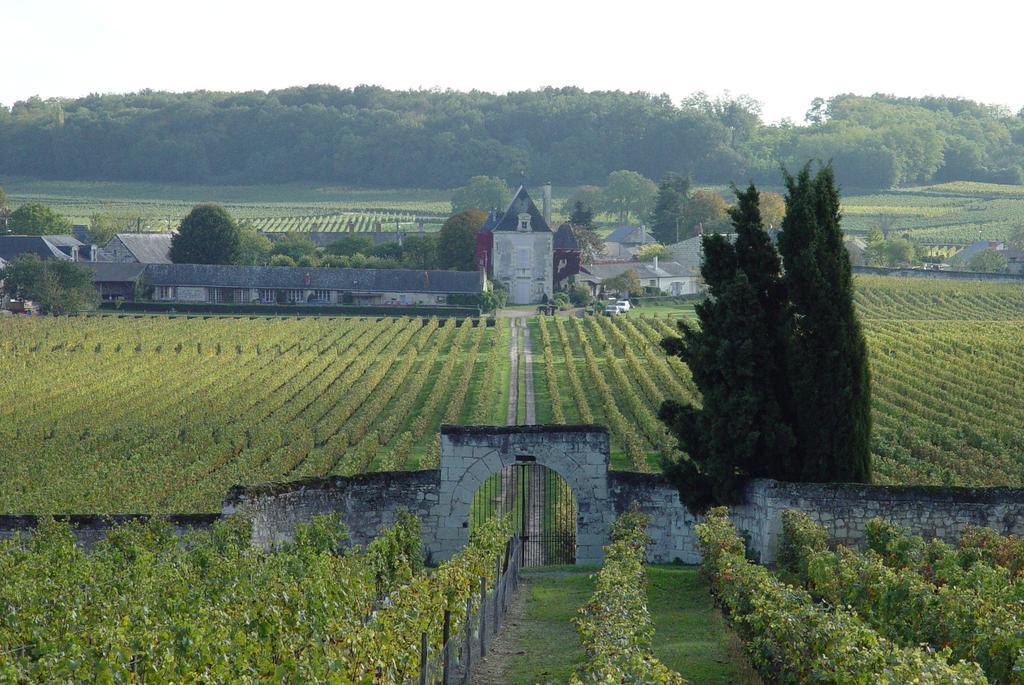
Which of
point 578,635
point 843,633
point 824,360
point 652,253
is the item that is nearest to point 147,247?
point 652,253

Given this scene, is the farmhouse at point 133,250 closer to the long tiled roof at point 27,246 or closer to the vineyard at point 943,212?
the long tiled roof at point 27,246

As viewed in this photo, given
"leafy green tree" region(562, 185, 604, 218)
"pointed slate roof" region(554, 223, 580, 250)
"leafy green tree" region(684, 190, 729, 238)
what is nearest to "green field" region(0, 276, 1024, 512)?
"pointed slate roof" region(554, 223, 580, 250)

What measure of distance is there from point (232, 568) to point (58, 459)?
18160mm

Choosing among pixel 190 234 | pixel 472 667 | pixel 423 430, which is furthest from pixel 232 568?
pixel 190 234

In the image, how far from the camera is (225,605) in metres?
13.5

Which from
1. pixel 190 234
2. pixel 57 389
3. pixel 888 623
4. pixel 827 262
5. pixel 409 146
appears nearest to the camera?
pixel 888 623

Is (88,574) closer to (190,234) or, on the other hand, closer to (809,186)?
(809,186)

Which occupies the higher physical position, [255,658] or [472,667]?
[255,658]

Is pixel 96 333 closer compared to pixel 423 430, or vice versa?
pixel 423 430

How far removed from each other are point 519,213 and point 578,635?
80.9 meters

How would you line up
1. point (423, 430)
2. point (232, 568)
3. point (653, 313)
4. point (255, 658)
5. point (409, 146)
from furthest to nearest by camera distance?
point (409, 146)
point (653, 313)
point (423, 430)
point (232, 568)
point (255, 658)

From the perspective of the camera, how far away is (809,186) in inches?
838

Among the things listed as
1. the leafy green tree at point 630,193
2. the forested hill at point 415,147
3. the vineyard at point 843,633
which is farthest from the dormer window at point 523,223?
the forested hill at point 415,147

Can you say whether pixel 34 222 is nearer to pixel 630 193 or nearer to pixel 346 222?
pixel 346 222
